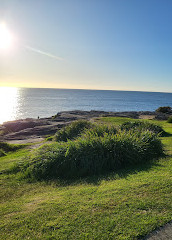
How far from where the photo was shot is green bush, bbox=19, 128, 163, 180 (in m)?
6.74

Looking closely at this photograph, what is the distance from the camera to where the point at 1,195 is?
5309mm

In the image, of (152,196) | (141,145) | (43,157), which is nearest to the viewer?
(152,196)

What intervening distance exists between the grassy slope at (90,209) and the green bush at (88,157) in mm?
1028

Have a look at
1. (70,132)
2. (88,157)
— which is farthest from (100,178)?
(70,132)

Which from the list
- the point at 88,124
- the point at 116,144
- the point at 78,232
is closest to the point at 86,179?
the point at 116,144

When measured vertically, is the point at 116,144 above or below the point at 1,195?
above

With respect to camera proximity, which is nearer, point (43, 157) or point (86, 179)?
point (86, 179)

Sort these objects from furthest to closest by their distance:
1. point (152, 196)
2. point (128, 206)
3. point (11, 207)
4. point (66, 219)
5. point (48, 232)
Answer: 1. point (11, 207)
2. point (152, 196)
3. point (128, 206)
4. point (66, 219)
5. point (48, 232)

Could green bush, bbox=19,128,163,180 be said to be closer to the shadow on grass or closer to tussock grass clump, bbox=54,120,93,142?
the shadow on grass

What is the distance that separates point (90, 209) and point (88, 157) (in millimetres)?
3250

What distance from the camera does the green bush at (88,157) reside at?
6.74m

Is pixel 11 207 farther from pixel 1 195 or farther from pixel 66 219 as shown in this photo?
pixel 66 219

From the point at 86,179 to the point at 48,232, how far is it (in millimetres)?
2872

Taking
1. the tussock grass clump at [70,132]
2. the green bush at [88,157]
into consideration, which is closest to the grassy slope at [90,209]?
the green bush at [88,157]
